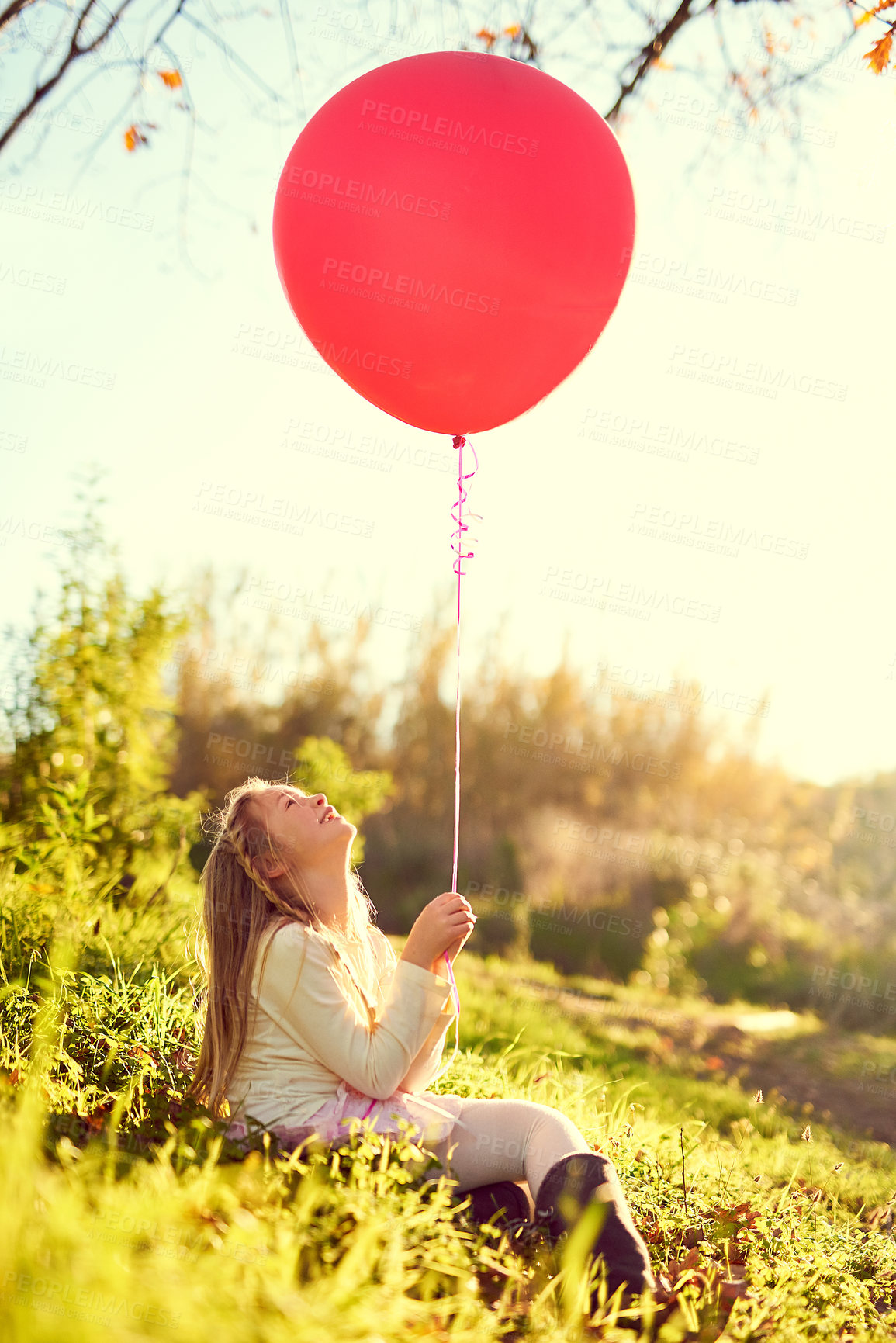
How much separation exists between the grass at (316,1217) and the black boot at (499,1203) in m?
0.04

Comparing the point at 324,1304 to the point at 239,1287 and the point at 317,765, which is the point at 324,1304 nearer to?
the point at 239,1287

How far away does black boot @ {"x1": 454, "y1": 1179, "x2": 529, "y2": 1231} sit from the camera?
1.95 m

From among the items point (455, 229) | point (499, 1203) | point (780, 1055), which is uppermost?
point (455, 229)

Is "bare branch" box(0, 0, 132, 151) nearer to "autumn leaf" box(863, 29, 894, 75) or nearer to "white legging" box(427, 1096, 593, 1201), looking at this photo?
"autumn leaf" box(863, 29, 894, 75)

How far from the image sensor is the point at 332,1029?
187 cm

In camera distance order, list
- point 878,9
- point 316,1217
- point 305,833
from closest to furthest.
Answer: point 316,1217
point 305,833
point 878,9

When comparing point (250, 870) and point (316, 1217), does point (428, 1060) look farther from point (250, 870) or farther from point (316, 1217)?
point (250, 870)

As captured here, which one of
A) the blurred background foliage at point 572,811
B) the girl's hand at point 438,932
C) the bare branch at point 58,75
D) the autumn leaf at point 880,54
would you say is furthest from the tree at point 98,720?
the autumn leaf at point 880,54

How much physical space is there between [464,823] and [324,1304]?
277 inches

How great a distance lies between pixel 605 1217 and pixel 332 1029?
26.2 inches

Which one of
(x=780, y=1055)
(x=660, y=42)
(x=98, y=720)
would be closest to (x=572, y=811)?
(x=780, y=1055)

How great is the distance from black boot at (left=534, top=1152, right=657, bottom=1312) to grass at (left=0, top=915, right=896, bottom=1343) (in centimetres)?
7

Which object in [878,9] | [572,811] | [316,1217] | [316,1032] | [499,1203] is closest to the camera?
[316,1217]

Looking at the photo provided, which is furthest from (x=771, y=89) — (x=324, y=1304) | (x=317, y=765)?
(x=324, y=1304)
